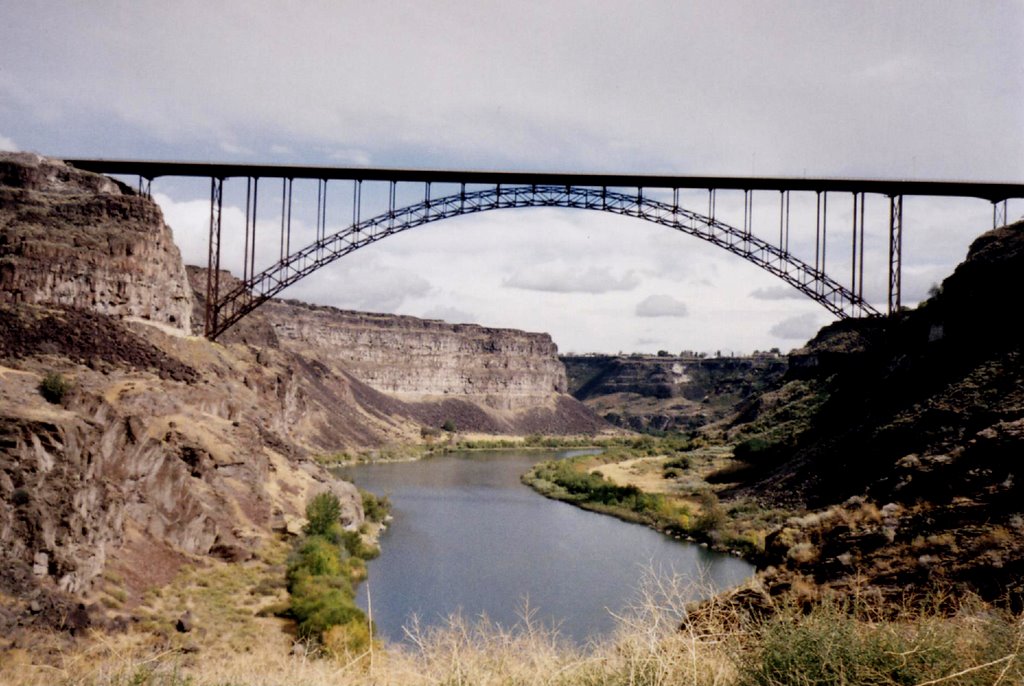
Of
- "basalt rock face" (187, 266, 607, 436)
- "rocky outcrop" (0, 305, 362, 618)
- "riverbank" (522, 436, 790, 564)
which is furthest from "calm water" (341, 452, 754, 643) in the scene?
"basalt rock face" (187, 266, 607, 436)

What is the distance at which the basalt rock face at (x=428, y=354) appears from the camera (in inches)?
3947

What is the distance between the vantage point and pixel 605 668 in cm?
497

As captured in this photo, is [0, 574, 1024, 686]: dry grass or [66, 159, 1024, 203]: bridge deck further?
[66, 159, 1024, 203]: bridge deck

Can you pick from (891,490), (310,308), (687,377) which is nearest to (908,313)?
(891,490)

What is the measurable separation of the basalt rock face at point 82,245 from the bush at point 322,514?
11.3 m

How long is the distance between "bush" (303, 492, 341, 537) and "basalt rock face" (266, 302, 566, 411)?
64676 millimetres

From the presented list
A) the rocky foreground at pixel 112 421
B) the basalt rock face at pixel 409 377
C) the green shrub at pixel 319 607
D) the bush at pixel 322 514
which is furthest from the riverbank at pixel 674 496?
the basalt rock face at pixel 409 377

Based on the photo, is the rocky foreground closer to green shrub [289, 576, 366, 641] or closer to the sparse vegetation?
the sparse vegetation

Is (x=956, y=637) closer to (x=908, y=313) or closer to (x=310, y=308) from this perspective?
(x=908, y=313)

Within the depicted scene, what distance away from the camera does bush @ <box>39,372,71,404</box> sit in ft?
66.1

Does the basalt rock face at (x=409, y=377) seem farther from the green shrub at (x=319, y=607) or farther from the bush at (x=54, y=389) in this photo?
the green shrub at (x=319, y=607)

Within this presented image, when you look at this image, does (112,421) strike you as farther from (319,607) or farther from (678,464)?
(678,464)

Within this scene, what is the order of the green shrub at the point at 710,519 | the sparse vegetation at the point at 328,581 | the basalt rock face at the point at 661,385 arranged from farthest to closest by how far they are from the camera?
the basalt rock face at the point at 661,385, the green shrub at the point at 710,519, the sparse vegetation at the point at 328,581

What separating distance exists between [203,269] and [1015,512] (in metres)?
63.2
